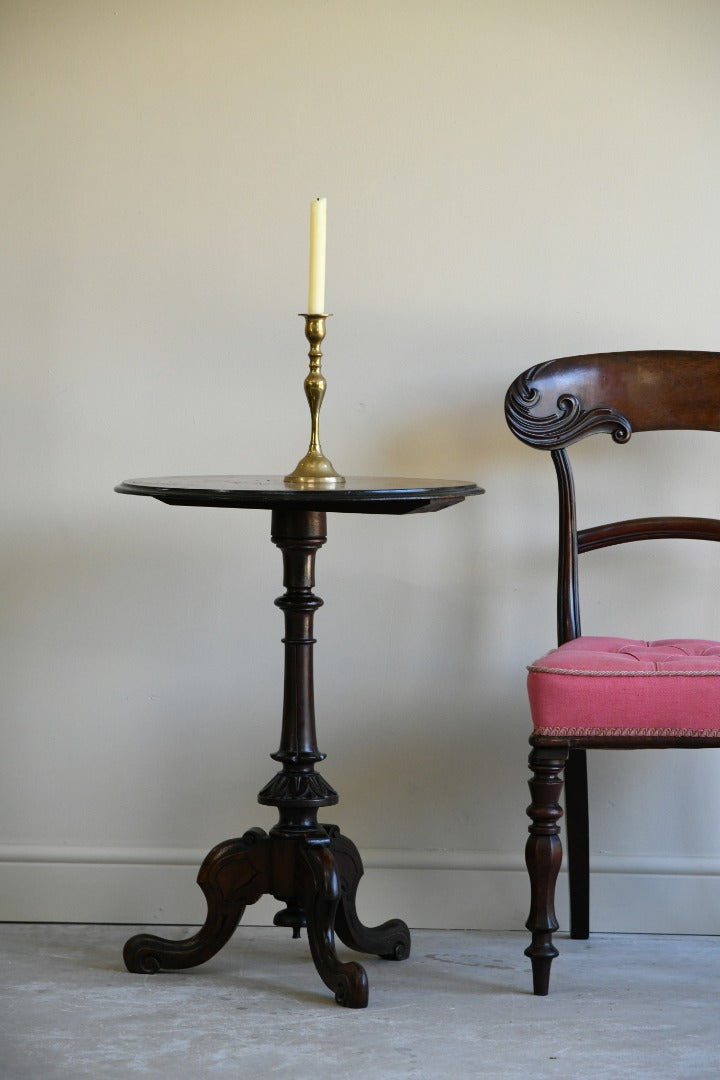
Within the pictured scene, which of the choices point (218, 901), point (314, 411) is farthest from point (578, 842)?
Answer: point (314, 411)

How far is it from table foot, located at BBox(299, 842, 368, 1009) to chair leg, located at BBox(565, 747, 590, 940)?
1.64 ft

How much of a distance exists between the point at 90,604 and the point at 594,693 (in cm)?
104

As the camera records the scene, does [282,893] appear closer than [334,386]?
Yes

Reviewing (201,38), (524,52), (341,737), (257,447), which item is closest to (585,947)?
(341,737)

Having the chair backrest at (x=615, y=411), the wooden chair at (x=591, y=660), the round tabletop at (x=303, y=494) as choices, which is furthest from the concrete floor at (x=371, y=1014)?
the round tabletop at (x=303, y=494)

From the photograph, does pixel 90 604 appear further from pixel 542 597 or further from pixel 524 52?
pixel 524 52

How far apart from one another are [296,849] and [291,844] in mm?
11

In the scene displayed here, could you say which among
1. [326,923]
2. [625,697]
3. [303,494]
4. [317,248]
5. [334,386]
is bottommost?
[326,923]

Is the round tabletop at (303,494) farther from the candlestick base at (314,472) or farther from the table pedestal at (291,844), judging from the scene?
the table pedestal at (291,844)

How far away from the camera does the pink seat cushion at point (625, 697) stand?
1736 mm

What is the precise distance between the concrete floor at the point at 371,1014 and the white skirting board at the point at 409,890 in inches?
2.5

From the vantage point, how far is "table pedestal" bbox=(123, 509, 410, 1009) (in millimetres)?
1874

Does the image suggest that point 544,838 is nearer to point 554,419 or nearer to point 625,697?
point 625,697

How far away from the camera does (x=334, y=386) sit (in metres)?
2.30
